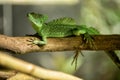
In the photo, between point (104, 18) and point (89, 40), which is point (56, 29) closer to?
point (89, 40)

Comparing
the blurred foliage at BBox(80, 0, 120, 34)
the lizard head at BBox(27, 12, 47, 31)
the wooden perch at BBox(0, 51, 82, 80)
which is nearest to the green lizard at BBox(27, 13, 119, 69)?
the lizard head at BBox(27, 12, 47, 31)

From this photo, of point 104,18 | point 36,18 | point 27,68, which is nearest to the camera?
point 27,68

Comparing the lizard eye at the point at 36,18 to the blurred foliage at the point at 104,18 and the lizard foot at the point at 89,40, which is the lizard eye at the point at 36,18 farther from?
the blurred foliage at the point at 104,18

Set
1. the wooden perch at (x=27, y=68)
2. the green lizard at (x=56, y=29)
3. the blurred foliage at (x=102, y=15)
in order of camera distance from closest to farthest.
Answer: the wooden perch at (x=27, y=68) → the green lizard at (x=56, y=29) → the blurred foliage at (x=102, y=15)

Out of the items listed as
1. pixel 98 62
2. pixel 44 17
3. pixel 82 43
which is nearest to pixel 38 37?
pixel 44 17

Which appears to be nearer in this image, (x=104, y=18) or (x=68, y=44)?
(x=68, y=44)

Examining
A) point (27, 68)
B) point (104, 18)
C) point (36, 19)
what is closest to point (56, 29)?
point (36, 19)

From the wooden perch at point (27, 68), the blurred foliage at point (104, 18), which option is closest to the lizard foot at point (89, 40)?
the wooden perch at point (27, 68)

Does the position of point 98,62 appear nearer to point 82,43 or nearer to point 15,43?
point 82,43

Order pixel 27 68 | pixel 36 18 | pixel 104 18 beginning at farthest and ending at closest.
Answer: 1. pixel 104 18
2. pixel 36 18
3. pixel 27 68

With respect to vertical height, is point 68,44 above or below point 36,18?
below

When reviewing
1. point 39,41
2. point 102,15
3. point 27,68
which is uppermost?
point 102,15

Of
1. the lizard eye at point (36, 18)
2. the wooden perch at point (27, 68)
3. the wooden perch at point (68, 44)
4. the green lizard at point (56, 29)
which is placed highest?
the lizard eye at point (36, 18)
